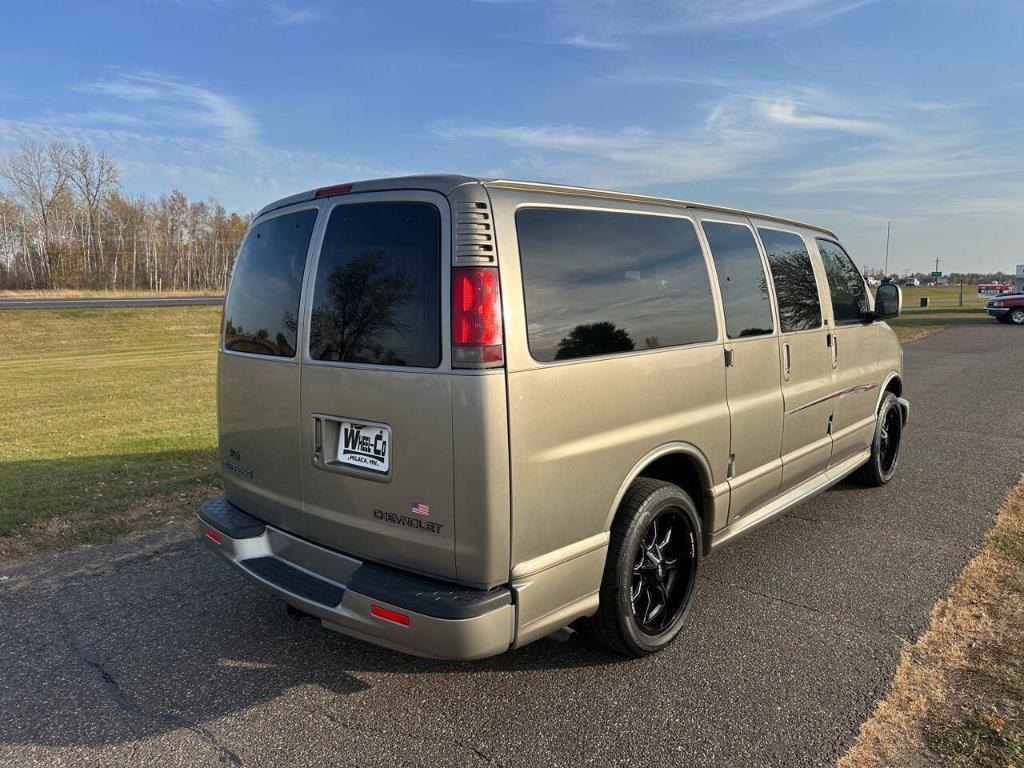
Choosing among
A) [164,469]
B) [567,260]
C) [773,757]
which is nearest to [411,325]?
[567,260]

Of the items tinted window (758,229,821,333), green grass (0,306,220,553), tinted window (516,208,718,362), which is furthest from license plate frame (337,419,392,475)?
green grass (0,306,220,553)

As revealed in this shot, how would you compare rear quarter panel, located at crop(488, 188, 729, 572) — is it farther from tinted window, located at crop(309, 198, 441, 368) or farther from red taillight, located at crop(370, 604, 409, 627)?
red taillight, located at crop(370, 604, 409, 627)

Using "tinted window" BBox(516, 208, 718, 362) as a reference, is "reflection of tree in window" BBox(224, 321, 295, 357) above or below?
below

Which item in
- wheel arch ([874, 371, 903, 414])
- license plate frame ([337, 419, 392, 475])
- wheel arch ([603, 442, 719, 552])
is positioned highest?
license plate frame ([337, 419, 392, 475])

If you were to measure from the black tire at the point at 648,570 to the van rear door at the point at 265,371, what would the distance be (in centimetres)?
143

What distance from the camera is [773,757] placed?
245 centimetres

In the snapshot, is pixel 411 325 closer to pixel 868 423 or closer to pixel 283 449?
pixel 283 449

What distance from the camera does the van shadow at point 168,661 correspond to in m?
2.73

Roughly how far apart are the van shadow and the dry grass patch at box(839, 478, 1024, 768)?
1.16 metres

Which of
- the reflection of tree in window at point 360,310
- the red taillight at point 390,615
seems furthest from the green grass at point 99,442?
the red taillight at point 390,615

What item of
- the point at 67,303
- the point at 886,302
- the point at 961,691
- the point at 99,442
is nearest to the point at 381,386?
the point at 961,691

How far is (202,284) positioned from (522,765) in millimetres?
81361

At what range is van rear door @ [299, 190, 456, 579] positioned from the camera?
8.08 ft

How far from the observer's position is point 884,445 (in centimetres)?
587
